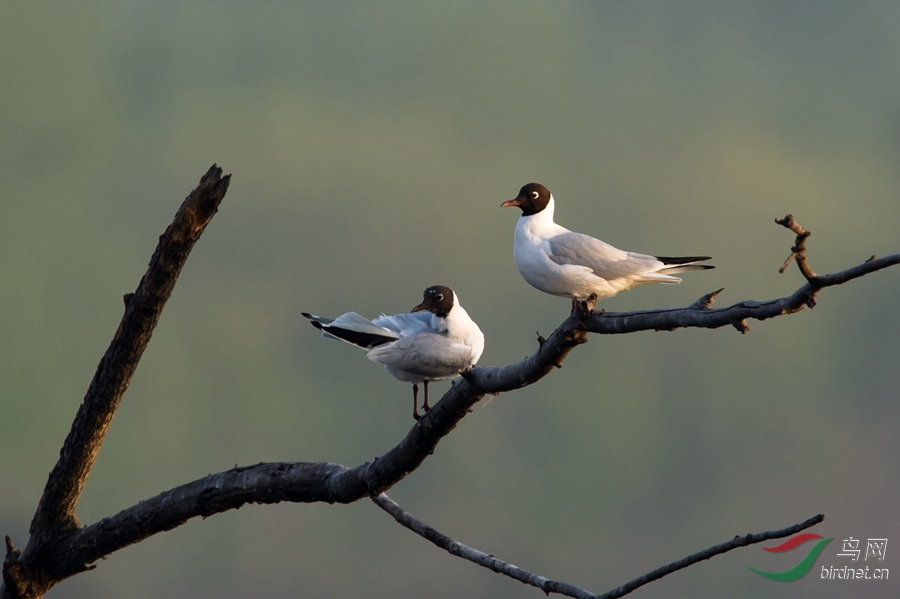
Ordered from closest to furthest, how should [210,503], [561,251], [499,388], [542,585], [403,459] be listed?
1. [542,585]
2. [499,388]
3. [403,459]
4. [210,503]
5. [561,251]

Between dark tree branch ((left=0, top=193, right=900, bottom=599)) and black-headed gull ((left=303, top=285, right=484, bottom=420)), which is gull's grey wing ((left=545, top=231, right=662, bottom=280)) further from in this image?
dark tree branch ((left=0, top=193, right=900, bottom=599))

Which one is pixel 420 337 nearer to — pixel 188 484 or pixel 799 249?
pixel 188 484

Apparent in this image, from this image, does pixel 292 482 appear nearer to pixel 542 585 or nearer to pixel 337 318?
pixel 337 318

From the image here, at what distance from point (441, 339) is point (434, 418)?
84 cm

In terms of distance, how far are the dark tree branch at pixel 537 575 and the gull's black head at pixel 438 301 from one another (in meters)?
1.18

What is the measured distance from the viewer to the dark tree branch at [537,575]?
352 centimetres

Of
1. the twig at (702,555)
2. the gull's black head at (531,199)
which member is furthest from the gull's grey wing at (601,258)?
the twig at (702,555)

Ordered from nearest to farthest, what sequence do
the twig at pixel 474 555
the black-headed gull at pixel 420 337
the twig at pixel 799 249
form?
the twig at pixel 799 249
the twig at pixel 474 555
the black-headed gull at pixel 420 337

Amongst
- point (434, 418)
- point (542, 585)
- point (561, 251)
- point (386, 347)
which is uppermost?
point (561, 251)

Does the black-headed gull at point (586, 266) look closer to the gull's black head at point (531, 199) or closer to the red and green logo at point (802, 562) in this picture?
the gull's black head at point (531, 199)

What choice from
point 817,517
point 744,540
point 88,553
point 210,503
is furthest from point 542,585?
point 88,553

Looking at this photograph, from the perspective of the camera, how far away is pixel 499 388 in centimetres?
453

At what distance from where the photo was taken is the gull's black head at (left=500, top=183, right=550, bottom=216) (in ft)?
20.3

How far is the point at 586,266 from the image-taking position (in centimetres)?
554
